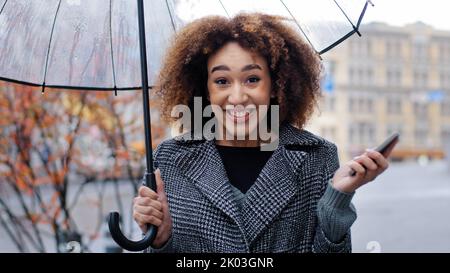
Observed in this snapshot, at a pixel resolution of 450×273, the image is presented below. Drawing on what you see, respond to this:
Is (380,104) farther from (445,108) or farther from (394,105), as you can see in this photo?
(445,108)

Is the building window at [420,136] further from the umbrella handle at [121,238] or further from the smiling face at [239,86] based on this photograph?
the umbrella handle at [121,238]

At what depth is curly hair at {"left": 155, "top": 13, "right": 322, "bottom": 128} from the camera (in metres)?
2.21

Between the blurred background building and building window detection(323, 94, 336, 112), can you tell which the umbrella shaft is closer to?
the blurred background building

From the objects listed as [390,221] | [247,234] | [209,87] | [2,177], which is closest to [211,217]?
[247,234]

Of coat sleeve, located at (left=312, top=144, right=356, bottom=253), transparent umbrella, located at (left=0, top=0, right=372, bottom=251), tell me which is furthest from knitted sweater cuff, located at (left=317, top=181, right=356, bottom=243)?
transparent umbrella, located at (left=0, top=0, right=372, bottom=251)

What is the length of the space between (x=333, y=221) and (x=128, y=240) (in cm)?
62

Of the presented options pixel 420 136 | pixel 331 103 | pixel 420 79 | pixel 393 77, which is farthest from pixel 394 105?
pixel 420 79

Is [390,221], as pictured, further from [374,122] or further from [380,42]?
[374,122]

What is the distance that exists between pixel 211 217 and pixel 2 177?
13.8ft

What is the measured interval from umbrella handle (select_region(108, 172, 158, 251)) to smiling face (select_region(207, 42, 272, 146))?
1.11 ft

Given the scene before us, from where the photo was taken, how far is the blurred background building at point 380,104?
34.8 meters

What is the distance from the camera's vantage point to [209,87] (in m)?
2.25

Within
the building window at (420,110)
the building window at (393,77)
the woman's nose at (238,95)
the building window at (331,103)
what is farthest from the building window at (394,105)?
the woman's nose at (238,95)

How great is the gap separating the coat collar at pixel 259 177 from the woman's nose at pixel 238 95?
8.1 inches
